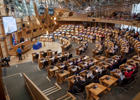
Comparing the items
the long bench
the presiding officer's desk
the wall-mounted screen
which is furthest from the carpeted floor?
the wall-mounted screen

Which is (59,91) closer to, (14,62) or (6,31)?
(14,62)

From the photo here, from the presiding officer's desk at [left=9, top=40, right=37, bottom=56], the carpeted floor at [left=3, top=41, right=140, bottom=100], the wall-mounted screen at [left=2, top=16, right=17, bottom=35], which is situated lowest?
the carpeted floor at [left=3, top=41, right=140, bottom=100]

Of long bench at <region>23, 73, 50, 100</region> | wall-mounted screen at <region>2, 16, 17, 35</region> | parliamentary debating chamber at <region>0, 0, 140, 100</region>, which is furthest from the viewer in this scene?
wall-mounted screen at <region>2, 16, 17, 35</region>

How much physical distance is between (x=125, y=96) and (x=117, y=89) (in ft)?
2.43

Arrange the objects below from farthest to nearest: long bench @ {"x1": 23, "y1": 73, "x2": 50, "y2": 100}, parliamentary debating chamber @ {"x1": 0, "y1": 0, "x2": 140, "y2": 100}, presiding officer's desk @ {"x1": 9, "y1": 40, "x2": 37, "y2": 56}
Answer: presiding officer's desk @ {"x1": 9, "y1": 40, "x2": 37, "y2": 56} → parliamentary debating chamber @ {"x1": 0, "y1": 0, "x2": 140, "y2": 100} → long bench @ {"x1": 23, "y1": 73, "x2": 50, "y2": 100}

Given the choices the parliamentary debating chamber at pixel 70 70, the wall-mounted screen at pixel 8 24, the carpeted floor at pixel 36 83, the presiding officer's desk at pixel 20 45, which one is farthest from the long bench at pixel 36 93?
the wall-mounted screen at pixel 8 24

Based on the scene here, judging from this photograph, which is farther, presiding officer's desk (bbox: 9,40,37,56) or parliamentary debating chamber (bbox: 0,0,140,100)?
presiding officer's desk (bbox: 9,40,37,56)

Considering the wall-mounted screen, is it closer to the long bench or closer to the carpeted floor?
the carpeted floor

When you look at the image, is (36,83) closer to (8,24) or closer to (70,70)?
(70,70)

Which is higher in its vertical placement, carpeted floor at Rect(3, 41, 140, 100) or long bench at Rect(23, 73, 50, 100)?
long bench at Rect(23, 73, 50, 100)

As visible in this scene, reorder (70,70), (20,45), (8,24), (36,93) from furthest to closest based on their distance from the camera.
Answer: (20,45) < (8,24) < (70,70) < (36,93)

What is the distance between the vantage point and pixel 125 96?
7414 millimetres

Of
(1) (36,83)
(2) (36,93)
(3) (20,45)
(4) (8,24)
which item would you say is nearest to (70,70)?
(1) (36,83)

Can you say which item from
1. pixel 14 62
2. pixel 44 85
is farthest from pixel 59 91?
pixel 14 62
